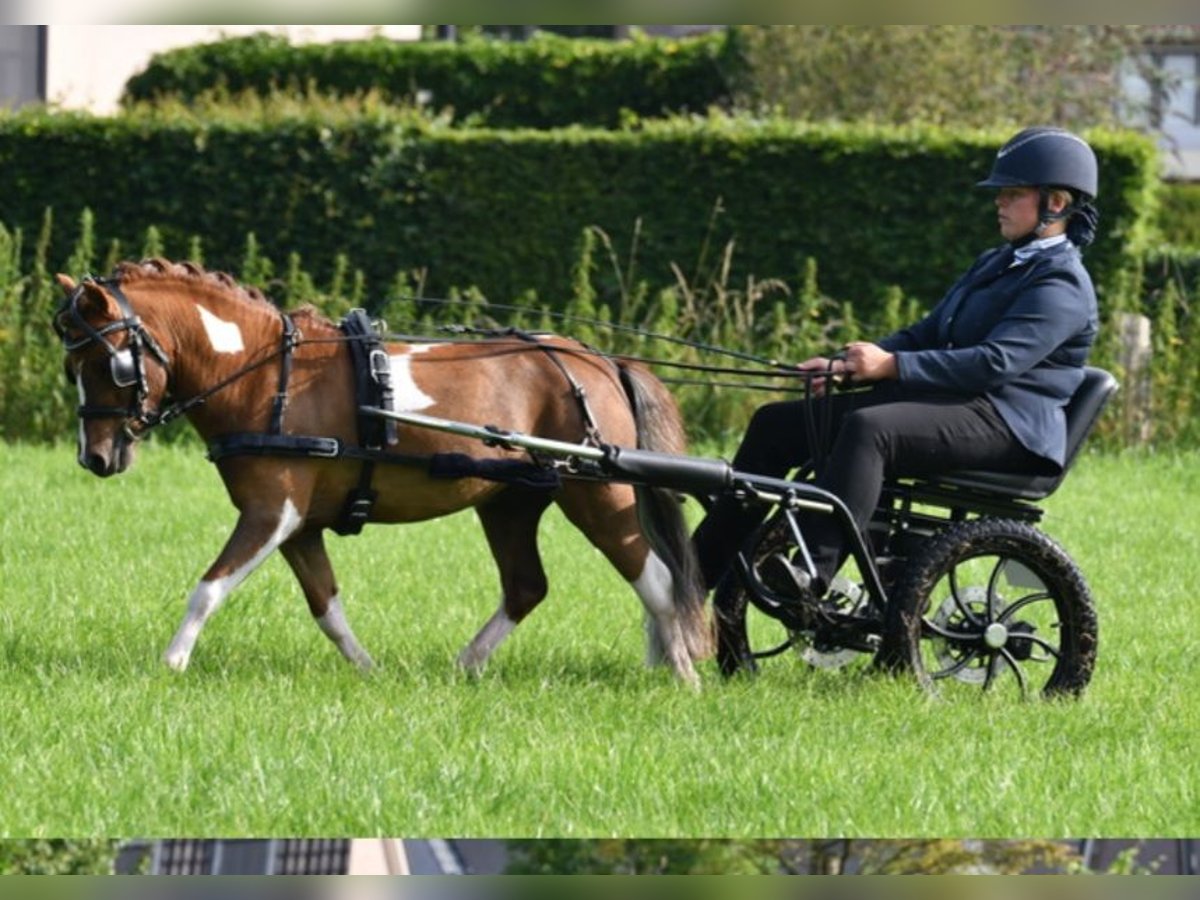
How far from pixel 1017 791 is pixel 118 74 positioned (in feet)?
82.8

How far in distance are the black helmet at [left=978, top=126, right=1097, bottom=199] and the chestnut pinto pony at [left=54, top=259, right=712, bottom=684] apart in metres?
1.50

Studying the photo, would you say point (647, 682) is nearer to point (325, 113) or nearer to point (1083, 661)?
point (1083, 661)

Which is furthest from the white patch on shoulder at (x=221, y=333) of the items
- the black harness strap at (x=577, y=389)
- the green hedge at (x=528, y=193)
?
the green hedge at (x=528, y=193)

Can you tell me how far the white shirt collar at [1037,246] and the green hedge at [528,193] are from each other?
31.9 feet

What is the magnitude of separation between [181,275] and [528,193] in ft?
35.9

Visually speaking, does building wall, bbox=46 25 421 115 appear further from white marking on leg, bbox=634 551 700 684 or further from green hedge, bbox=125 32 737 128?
white marking on leg, bbox=634 551 700 684

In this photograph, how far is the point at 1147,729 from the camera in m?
6.98

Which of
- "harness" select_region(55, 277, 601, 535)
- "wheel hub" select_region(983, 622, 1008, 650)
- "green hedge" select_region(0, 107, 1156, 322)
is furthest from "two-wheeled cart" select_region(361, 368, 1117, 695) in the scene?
"green hedge" select_region(0, 107, 1156, 322)

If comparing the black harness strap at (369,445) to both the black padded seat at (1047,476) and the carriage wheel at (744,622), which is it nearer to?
the carriage wheel at (744,622)

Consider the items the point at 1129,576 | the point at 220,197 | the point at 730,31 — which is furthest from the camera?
the point at 730,31

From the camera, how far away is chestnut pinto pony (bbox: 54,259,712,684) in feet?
23.4

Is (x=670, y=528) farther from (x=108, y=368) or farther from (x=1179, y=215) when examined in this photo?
(x=1179, y=215)

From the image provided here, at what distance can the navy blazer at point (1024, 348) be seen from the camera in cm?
706

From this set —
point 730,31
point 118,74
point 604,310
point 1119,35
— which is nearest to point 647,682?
point 604,310
